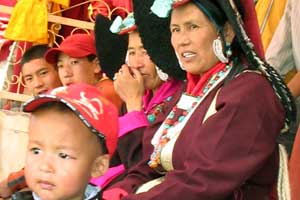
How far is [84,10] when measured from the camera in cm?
437

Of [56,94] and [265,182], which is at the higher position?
[56,94]

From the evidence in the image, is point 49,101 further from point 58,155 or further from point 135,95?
point 135,95

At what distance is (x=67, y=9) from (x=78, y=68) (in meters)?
0.70

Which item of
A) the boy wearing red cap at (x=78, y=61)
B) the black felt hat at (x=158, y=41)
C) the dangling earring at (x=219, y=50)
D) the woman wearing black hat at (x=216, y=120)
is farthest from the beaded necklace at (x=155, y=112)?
the boy wearing red cap at (x=78, y=61)

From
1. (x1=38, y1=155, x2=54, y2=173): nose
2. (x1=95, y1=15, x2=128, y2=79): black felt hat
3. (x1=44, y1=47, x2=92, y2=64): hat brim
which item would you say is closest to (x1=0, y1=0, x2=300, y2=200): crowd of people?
(x1=38, y1=155, x2=54, y2=173): nose

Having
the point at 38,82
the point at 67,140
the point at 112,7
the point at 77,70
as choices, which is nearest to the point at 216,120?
the point at 67,140

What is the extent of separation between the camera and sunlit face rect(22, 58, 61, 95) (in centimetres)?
384

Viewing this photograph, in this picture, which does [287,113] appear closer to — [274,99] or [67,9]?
[274,99]

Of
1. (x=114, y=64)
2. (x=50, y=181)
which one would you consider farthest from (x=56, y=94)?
(x=114, y=64)

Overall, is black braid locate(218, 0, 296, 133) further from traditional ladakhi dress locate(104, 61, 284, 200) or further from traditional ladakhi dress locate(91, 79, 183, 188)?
traditional ladakhi dress locate(91, 79, 183, 188)

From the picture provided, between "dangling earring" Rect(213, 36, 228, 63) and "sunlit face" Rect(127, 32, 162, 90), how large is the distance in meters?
0.59

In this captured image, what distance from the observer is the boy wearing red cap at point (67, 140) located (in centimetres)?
183

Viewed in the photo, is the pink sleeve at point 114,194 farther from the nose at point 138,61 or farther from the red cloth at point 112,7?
the red cloth at point 112,7

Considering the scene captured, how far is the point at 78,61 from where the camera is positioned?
11.9 feet
